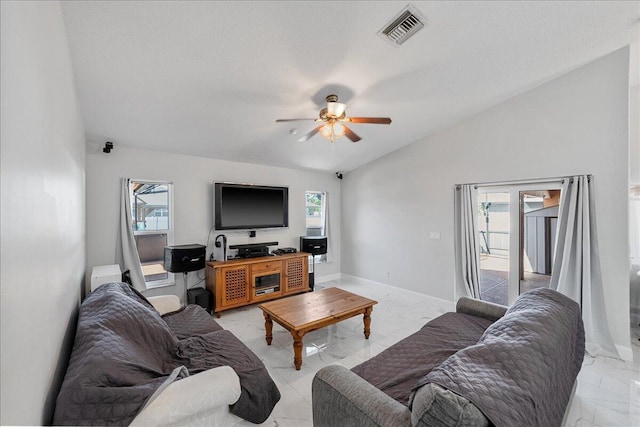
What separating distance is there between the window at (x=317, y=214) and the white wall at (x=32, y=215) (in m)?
4.13

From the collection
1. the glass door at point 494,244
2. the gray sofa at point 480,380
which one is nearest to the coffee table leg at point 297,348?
the gray sofa at point 480,380

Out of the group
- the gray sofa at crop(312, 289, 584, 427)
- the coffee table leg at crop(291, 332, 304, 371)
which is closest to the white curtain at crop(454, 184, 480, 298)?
the gray sofa at crop(312, 289, 584, 427)

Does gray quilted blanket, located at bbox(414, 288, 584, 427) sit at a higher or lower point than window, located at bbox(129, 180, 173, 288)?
lower

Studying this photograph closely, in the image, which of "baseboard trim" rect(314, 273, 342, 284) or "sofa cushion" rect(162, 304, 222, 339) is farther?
"baseboard trim" rect(314, 273, 342, 284)

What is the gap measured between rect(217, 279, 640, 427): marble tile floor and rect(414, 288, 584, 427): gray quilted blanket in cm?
94

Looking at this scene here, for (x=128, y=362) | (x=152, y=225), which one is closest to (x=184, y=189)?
(x=152, y=225)

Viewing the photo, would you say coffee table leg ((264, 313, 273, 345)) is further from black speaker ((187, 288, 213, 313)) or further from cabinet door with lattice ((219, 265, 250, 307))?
black speaker ((187, 288, 213, 313))

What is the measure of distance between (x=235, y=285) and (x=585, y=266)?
4.18 meters

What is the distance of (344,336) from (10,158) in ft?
10.2

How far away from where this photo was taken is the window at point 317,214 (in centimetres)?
541

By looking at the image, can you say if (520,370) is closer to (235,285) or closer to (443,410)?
(443,410)

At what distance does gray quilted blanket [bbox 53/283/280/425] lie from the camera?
3.57 feet

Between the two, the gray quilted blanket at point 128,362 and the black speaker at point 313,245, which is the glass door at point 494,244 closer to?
the black speaker at point 313,245

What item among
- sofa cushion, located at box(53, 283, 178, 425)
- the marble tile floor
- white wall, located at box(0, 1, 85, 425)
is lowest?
the marble tile floor
